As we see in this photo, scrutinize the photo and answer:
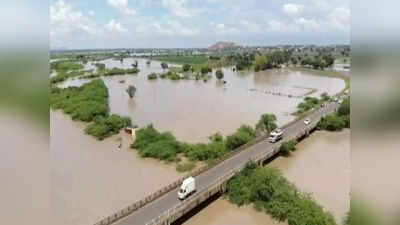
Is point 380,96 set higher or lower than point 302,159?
higher

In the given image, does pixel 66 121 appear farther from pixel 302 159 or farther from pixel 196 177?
pixel 302 159

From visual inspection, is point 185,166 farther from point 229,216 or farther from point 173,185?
point 229,216

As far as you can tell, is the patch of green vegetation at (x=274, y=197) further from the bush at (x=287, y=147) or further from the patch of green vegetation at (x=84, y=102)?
the patch of green vegetation at (x=84, y=102)

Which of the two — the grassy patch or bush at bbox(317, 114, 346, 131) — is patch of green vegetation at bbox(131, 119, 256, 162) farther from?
bush at bbox(317, 114, 346, 131)

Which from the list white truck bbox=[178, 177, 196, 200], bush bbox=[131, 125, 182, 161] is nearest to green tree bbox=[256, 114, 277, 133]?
bush bbox=[131, 125, 182, 161]

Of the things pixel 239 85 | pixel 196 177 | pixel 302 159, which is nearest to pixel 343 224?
pixel 196 177

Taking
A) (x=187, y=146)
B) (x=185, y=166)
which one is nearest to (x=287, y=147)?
(x=187, y=146)
